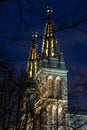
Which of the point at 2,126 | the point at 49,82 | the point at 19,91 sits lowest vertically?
the point at 2,126

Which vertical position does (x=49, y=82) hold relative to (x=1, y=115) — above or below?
above

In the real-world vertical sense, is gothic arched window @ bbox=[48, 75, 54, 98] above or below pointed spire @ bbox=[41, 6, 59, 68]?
above

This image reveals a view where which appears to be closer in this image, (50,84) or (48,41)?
(48,41)

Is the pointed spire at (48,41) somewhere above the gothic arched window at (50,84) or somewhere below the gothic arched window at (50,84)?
below

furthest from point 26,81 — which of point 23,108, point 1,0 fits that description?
point 1,0

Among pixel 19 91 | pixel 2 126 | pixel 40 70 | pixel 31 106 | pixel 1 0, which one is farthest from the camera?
pixel 40 70

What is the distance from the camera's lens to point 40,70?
86188 millimetres

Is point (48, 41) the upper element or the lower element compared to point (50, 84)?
lower

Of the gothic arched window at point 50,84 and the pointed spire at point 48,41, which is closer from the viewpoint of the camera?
the pointed spire at point 48,41

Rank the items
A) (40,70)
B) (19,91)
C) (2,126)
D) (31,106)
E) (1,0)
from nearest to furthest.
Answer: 1. (1,0)
2. (19,91)
3. (2,126)
4. (31,106)
5. (40,70)

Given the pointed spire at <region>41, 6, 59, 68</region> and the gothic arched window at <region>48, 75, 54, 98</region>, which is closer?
the pointed spire at <region>41, 6, 59, 68</region>

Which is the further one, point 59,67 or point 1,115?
point 59,67

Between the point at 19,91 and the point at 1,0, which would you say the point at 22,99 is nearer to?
the point at 19,91

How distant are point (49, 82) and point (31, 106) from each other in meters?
60.1
